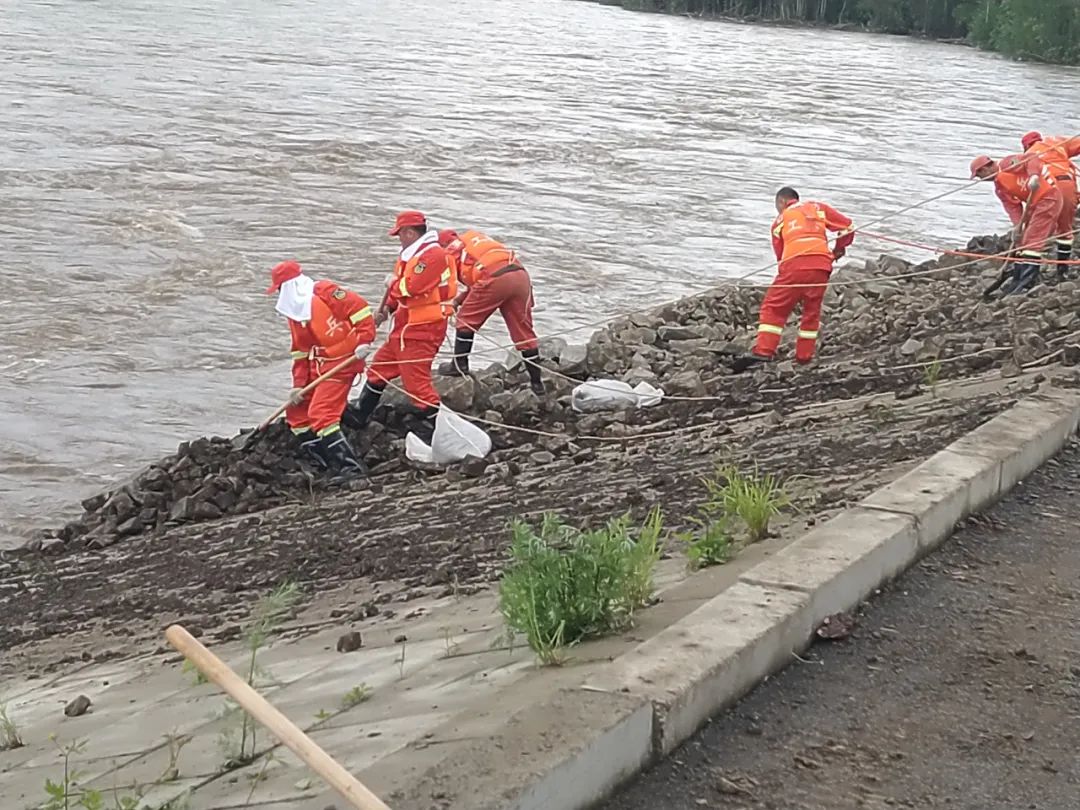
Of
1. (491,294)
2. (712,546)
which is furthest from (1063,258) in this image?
(712,546)

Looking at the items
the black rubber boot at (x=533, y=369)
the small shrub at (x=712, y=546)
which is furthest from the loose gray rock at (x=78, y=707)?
the black rubber boot at (x=533, y=369)

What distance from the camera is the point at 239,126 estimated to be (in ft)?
98.3

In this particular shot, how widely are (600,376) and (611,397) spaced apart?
5.60 feet

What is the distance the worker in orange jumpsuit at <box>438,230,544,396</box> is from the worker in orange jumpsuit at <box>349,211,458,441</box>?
122 centimetres

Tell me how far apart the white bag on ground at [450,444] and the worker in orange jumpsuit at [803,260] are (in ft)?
10.1

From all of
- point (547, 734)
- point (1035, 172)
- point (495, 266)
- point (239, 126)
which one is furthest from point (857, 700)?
point (239, 126)

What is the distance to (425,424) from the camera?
10461 mm

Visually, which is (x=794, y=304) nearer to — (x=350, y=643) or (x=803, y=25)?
(x=350, y=643)

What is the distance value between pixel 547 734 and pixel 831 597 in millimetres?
1340

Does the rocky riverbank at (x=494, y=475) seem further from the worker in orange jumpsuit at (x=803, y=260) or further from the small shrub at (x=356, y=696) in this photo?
the small shrub at (x=356, y=696)

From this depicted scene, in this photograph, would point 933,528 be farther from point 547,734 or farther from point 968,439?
point 547,734

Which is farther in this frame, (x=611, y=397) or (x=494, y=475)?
(x=611, y=397)

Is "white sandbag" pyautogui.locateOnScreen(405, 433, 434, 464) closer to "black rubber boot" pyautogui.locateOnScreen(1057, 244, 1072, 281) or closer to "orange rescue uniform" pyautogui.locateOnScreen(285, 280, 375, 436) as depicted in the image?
"orange rescue uniform" pyautogui.locateOnScreen(285, 280, 375, 436)

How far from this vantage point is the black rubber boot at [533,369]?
38.7ft
